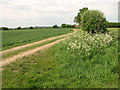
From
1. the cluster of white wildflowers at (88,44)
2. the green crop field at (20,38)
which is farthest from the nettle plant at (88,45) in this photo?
the green crop field at (20,38)

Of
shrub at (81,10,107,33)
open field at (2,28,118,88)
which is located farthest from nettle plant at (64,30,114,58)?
shrub at (81,10,107,33)

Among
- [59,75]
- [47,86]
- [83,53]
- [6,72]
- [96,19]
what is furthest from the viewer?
[96,19]

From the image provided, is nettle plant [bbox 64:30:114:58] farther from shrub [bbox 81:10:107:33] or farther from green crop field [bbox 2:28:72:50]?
green crop field [bbox 2:28:72:50]

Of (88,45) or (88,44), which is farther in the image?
(88,44)

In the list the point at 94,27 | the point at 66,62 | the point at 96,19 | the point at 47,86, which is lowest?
the point at 47,86

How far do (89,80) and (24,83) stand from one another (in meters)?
3.02

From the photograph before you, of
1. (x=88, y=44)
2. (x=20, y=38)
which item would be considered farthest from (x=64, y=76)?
(x=20, y=38)

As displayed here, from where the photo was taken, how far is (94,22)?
13.4m

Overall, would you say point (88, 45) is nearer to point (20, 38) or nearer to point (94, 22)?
point (94, 22)

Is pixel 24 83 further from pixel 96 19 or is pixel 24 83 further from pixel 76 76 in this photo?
pixel 96 19

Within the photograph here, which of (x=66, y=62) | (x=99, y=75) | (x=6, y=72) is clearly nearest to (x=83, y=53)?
(x=66, y=62)

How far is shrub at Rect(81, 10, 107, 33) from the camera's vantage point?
13.4 m

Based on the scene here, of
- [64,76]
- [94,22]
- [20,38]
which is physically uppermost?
[94,22]

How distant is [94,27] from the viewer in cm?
1334
